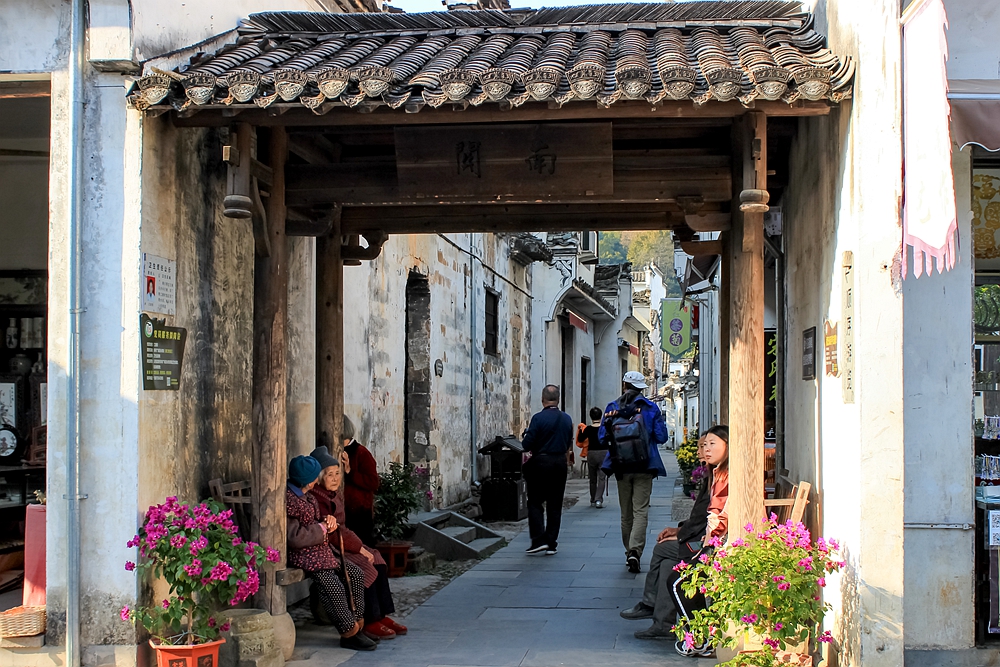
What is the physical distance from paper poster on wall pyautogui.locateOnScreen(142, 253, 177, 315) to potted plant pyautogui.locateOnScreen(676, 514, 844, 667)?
3.46m

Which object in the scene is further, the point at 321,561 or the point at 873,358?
the point at 321,561

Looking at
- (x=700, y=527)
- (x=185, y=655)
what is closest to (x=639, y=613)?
(x=700, y=527)

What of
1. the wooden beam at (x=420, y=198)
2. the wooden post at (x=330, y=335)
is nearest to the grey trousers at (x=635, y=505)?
the wooden post at (x=330, y=335)

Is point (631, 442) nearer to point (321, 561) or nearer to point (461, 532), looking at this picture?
point (461, 532)

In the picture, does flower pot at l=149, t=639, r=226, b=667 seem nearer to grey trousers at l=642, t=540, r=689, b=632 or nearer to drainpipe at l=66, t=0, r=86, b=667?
drainpipe at l=66, t=0, r=86, b=667

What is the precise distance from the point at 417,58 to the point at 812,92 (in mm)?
2352

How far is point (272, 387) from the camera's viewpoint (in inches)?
246

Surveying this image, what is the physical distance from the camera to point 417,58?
5.94m

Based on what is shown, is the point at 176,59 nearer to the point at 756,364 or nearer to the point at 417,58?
the point at 417,58

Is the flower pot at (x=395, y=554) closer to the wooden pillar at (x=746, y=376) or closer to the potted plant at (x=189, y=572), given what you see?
the potted plant at (x=189, y=572)

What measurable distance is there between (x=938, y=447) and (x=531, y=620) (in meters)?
3.19

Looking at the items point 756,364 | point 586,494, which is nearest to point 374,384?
point 756,364

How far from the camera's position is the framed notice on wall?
240 inches

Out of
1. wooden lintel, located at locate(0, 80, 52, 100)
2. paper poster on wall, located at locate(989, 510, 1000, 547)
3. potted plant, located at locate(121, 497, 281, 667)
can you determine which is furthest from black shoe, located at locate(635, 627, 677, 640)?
wooden lintel, located at locate(0, 80, 52, 100)
